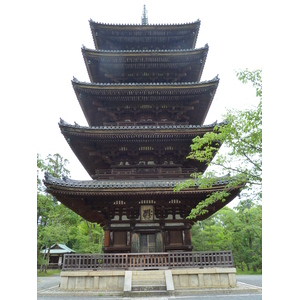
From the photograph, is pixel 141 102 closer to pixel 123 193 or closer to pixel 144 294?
pixel 123 193

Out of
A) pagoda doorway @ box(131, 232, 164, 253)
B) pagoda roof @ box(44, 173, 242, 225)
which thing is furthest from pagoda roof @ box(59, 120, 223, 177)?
pagoda doorway @ box(131, 232, 164, 253)

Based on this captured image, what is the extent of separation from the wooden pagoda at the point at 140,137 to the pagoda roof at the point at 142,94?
0.06 m

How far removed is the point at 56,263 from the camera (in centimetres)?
4353

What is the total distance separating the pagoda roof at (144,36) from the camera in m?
16.4

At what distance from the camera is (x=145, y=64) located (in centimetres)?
1597

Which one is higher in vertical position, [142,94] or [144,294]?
Answer: [142,94]

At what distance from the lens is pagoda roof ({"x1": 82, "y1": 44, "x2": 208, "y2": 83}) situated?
49.8ft

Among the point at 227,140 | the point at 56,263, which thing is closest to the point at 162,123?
the point at 227,140

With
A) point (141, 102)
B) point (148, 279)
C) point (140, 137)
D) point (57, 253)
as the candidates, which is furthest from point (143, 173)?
point (57, 253)

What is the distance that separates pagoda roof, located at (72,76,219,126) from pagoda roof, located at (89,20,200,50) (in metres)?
4.99

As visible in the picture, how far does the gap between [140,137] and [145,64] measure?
599 cm

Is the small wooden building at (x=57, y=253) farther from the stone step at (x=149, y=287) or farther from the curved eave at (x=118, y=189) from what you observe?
the stone step at (x=149, y=287)

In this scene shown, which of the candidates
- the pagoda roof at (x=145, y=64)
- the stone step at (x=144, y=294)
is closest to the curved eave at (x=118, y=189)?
the stone step at (x=144, y=294)

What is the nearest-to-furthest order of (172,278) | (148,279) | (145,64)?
(148,279)
(172,278)
(145,64)
